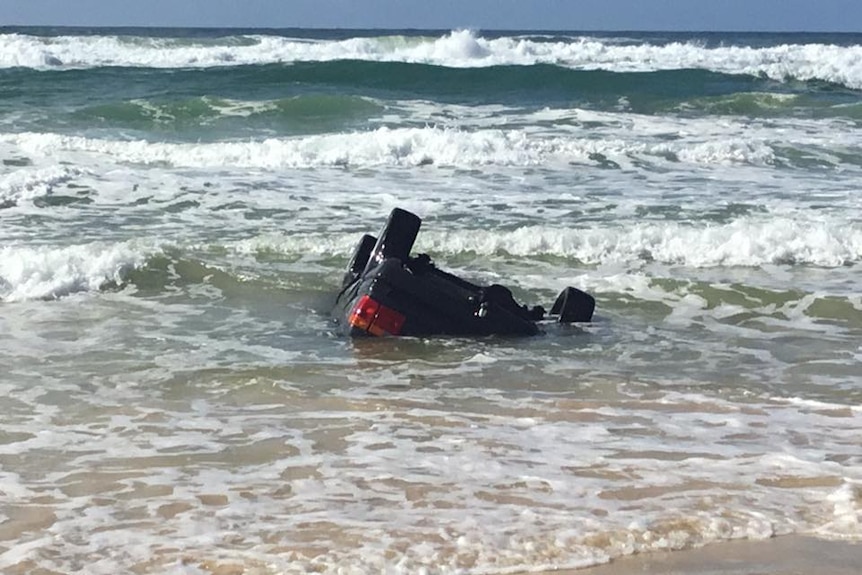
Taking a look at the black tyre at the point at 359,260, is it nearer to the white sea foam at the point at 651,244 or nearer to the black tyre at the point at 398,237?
the black tyre at the point at 398,237

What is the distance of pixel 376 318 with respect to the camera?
6.85 m

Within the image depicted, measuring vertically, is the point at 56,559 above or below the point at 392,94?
below

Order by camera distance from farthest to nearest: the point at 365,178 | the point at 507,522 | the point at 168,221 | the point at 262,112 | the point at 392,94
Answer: the point at 392,94 < the point at 262,112 < the point at 365,178 < the point at 168,221 < the point at 507,522

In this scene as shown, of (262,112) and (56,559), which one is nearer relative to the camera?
(56,559)

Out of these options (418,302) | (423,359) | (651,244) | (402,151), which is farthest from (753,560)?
(402,151)

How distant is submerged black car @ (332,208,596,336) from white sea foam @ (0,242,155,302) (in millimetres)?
2349

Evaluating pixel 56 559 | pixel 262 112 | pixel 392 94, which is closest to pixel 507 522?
pixel 56 559

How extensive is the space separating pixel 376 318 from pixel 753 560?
3.32m

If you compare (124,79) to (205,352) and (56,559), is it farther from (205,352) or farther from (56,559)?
(56,559)

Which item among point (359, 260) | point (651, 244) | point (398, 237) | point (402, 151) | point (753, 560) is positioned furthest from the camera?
point (402, 151)

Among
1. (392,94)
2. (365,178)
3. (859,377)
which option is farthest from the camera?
(392,94)

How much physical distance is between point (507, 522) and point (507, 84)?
24773mm

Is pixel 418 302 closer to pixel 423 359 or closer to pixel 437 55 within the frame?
pixel 423 359

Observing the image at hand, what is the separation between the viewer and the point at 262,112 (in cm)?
2197
